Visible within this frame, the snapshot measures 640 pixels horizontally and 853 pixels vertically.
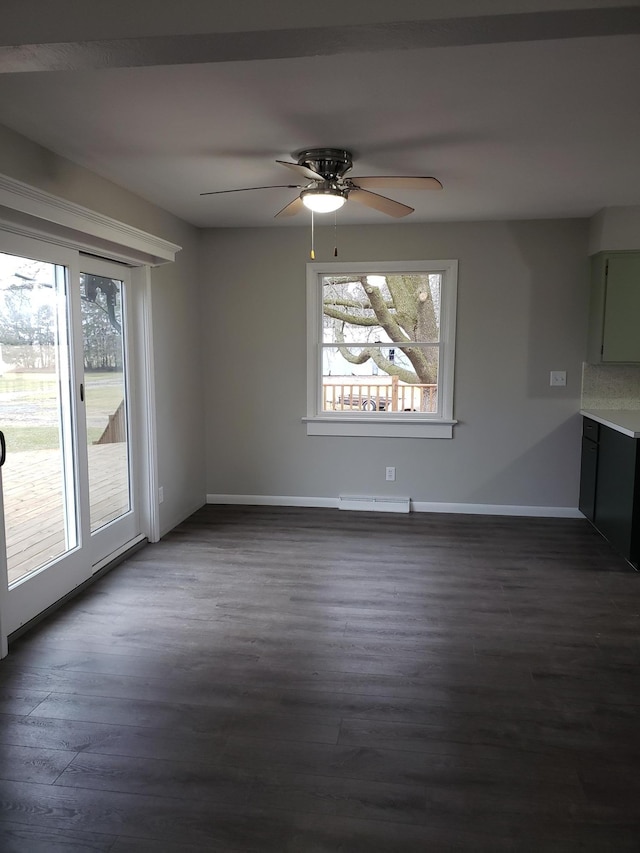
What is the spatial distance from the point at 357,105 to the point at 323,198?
2.28 feet

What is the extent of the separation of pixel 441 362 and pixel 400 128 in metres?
2.56

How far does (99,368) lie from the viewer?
3.78 metres

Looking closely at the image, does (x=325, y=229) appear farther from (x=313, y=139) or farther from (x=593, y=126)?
(x=593, y=126)

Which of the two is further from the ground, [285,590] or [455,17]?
[455,17]

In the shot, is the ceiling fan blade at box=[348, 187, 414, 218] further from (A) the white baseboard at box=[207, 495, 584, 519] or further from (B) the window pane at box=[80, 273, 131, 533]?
(A) the white baseboard at box=[207, 495, 584, 519]

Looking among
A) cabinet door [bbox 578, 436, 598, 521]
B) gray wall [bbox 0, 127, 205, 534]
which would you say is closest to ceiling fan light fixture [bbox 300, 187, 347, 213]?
gray wall [bbox 0, 127, 205, 534]

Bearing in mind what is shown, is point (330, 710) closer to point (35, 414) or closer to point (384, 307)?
point (35, 414)

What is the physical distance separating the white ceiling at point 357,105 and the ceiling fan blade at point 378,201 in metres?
0.17

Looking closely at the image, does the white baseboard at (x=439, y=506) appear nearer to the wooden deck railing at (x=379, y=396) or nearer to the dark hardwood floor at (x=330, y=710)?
the wooden deck railing at (x=379, y=396)

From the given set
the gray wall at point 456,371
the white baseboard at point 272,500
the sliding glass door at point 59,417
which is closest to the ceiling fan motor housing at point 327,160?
the sliding glass door at point 59,417

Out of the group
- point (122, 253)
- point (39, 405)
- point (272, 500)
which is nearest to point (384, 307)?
point (272, 500)

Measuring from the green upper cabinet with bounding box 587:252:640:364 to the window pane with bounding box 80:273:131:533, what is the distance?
343 centimetres

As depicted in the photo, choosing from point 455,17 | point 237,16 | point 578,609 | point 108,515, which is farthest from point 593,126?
point 108,515

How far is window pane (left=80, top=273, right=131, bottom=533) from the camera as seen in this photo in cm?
366
